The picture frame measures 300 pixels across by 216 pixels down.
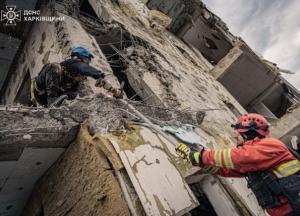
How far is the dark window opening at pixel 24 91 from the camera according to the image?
20.8 feet

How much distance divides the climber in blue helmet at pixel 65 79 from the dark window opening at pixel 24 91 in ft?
7.42

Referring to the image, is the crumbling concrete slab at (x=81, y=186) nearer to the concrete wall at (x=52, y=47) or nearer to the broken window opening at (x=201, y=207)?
the concrete wall at (x=52, y=47)

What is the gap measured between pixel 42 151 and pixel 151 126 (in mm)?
1171

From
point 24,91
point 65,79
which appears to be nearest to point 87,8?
point 24,91

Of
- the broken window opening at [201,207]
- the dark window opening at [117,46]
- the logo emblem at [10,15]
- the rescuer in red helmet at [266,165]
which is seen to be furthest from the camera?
the dark window opening at [117,46]

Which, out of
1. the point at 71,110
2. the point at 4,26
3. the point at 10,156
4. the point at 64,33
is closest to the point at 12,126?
the point at 10,156

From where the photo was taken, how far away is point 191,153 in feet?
9.44

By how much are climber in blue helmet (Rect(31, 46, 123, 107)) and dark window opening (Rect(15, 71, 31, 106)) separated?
2.26 meters

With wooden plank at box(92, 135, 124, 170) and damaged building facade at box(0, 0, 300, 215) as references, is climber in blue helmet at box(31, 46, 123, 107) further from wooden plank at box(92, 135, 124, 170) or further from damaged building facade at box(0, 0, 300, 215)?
wooden plank at box(92, 135, 124, 170)

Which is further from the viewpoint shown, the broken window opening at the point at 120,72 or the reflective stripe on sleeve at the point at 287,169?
the broken window opening at the point at 120,72

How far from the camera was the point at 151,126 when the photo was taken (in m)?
3.20

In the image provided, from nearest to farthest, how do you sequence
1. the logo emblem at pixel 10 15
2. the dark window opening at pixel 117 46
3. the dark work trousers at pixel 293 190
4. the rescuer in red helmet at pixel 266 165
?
the dark work trousers at pixel 293 190 < the rescuer in red helmet at pixel 266 165 < the logo emblem at pixel 10 15 < the dark window opening at pixel 117 46

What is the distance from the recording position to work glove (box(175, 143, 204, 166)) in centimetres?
283

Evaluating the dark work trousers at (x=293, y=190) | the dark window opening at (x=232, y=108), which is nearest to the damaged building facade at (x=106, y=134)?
the dark window opening at (x=232, y=108)
